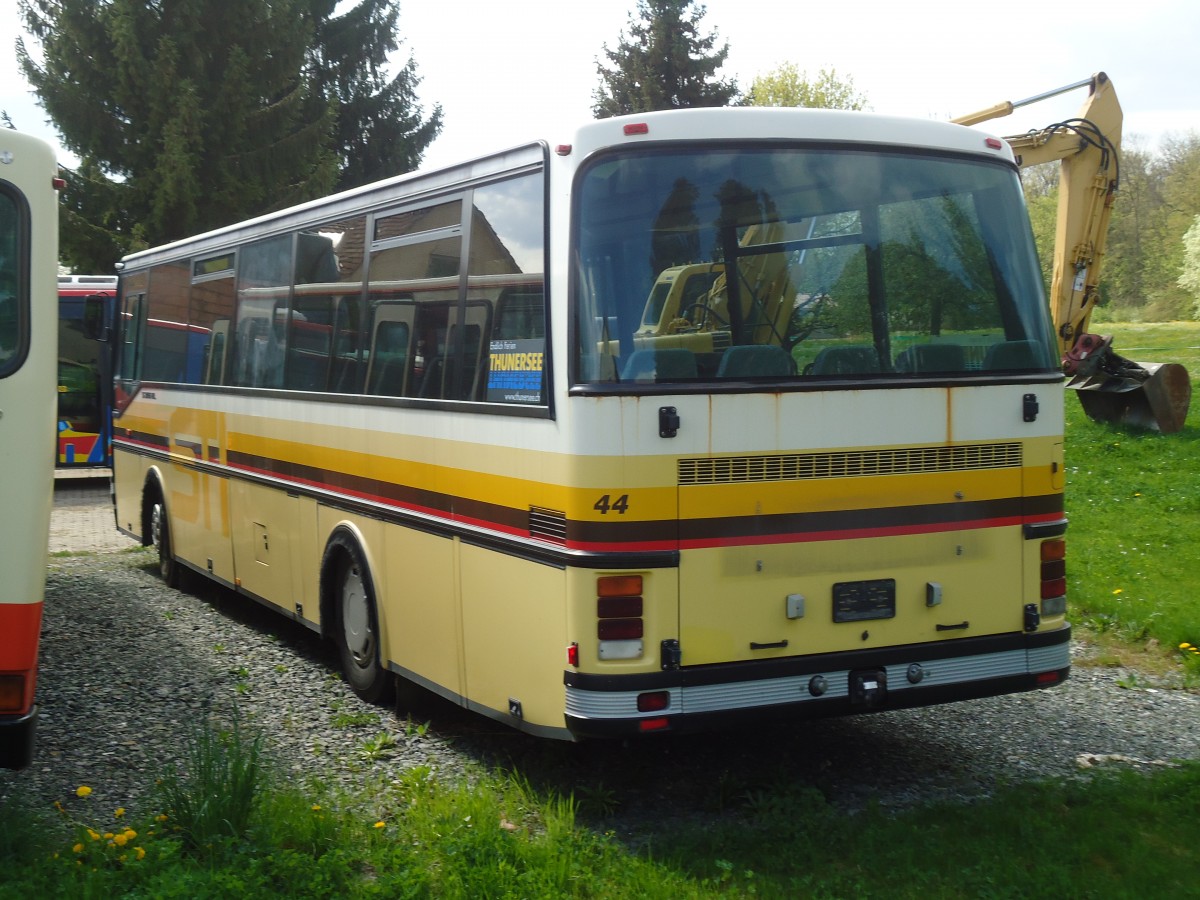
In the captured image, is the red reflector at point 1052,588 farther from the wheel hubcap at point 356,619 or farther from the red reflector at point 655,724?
the wheel hubcap at point 356,619

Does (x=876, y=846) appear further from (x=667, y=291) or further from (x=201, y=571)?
(x=201, y=571)

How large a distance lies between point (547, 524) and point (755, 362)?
3.75 ft

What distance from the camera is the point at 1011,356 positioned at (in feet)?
20.5

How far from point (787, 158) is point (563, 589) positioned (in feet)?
7.04

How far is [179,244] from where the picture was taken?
11648 mm

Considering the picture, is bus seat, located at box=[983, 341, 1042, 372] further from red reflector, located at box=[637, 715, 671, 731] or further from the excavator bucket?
the excavator bucket

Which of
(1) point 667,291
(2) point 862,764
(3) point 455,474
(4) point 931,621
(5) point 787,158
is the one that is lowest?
(2) point 862,764

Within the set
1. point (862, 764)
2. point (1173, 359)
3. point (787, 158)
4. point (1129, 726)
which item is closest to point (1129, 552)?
point (1129, 726)

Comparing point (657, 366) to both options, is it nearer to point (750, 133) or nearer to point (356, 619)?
point (750, 133)

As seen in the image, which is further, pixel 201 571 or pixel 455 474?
pixel 201 571

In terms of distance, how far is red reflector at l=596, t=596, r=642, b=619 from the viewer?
17.9 feet

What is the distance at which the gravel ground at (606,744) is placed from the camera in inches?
244

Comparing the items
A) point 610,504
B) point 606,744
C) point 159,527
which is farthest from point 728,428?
point 159,527

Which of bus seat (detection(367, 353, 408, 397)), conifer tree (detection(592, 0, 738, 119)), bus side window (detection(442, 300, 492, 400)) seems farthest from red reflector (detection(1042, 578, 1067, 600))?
conifer tree (detection(592, 0, 738, 119))
